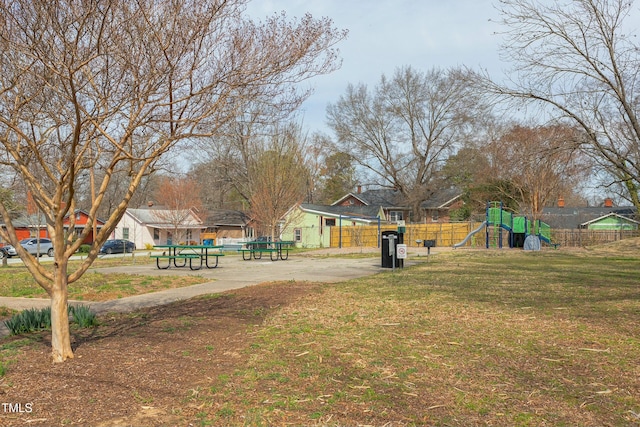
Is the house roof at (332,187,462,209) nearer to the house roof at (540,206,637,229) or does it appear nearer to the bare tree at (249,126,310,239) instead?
the house roof at (540,206,637,229)

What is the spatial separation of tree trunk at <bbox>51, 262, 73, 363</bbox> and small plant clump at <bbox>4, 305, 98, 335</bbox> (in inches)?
70.0

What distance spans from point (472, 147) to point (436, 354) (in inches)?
1847

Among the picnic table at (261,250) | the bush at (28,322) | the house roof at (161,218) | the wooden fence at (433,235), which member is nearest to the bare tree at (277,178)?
the picnic table at (261,250)

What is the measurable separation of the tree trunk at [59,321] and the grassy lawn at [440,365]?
5.96 ft

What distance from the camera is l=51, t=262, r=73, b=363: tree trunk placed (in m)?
5.32

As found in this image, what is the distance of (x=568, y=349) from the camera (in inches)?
227

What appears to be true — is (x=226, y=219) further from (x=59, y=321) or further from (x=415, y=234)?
(x=59, y=321)

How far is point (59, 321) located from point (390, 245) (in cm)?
1239

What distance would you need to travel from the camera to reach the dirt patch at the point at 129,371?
393 cm

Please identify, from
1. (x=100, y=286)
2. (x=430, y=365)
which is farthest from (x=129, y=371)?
(x=100, y=286)

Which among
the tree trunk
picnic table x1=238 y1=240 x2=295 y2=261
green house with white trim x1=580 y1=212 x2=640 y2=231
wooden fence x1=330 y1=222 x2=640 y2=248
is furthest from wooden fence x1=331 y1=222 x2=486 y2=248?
the tree trunk

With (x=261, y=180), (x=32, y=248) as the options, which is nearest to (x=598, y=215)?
(x=261, y=180)

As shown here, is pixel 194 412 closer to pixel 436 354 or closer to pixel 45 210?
pixel 436 354

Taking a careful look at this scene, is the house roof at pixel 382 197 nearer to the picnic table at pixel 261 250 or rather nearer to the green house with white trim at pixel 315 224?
the green house with white trim at pixel 315 224
